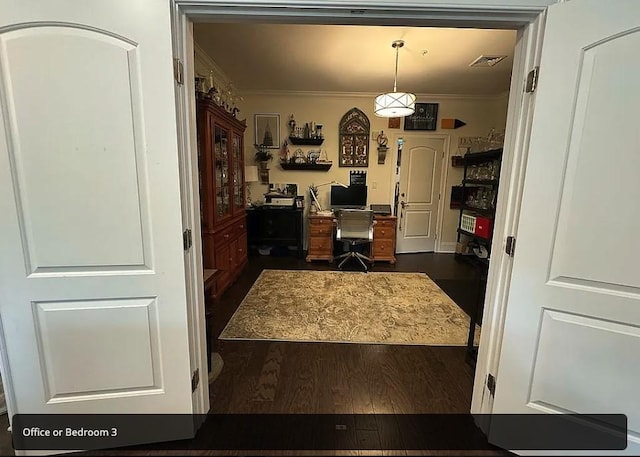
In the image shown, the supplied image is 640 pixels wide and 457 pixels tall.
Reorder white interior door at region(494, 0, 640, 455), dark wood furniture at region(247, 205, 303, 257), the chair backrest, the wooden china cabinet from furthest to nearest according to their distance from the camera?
dark wood furniture at region(247, 205, 303, 257) < the chair backrest < the wooden china cabinet < white interior door at region(494, 0, 640, 455)

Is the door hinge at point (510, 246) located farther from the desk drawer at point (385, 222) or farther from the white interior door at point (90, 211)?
the desk drawer at point (385, 222)

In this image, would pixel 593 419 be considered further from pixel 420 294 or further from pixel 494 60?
pixel 494 60

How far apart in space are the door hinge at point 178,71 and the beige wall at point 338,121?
143 inches

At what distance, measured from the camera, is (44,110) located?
1.12 m

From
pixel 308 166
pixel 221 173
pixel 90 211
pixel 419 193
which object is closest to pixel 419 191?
pixel 419 193

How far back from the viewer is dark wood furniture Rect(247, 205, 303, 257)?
448 cm

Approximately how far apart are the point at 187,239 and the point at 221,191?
6.94 feet

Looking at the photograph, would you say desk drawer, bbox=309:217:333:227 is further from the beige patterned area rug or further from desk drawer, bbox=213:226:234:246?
desk drawer, bbox=213:226:234:246

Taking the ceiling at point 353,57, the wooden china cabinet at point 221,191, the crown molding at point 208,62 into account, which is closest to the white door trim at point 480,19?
the ceiling at point 353,57

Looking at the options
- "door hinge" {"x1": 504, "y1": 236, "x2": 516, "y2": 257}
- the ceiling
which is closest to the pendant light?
the ceiling

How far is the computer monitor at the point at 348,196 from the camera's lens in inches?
184

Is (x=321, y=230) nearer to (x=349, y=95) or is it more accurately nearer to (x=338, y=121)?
(x=338, y=121)

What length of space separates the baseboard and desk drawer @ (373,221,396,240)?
4.25 feet

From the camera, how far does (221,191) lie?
3293 millimetres
